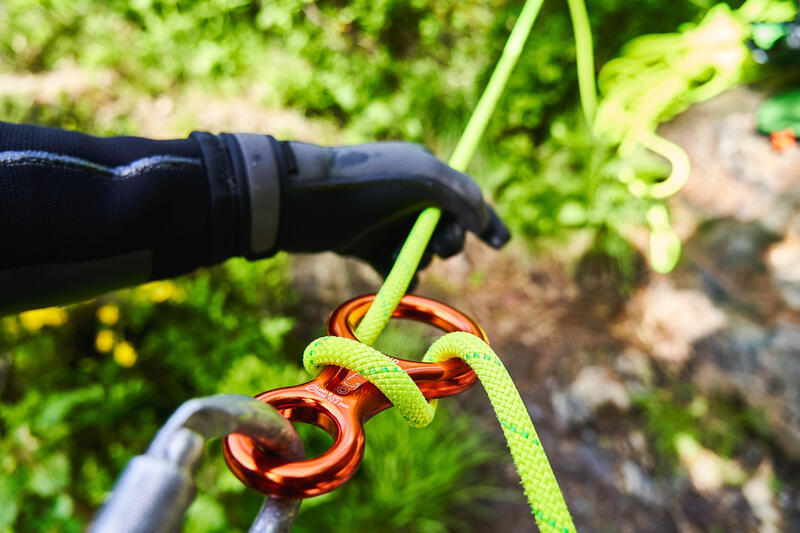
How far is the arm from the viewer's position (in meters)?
0.57

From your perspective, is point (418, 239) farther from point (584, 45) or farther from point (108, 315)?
point (108, 315)

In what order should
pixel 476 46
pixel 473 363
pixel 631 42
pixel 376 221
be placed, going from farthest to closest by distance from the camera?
1. pixel 476 46
2. pixel 631 42
3. pixel 376 221
4. pixel 473 363

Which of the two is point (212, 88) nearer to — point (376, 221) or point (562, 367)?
point (376, 221)

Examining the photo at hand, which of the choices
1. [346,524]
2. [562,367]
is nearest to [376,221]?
[346,524]

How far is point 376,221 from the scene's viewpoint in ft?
2.68

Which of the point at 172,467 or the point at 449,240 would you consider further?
the point at 449,240

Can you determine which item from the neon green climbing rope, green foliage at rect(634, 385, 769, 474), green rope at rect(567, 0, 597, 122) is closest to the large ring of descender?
the neon green climbing rope

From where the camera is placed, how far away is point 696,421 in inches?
63.3

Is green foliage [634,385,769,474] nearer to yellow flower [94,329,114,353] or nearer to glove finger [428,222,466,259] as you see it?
glove finger [428,222,466,259]

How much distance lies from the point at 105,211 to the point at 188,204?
10 centimetres

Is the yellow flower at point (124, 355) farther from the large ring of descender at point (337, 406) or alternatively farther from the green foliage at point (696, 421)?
the green foliage at point (696, 421)

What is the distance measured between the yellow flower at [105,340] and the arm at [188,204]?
769 millimetres

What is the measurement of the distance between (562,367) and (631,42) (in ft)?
4.31


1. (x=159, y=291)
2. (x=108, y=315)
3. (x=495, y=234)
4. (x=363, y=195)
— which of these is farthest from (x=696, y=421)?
(x=108, y=315)
